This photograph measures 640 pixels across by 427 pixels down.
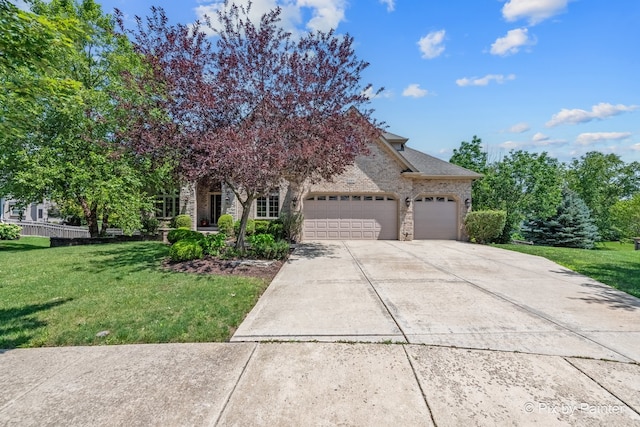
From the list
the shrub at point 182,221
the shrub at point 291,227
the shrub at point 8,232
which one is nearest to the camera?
the shrub at point 291,227

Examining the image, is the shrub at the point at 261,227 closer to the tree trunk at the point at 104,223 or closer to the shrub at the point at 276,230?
the shrub at the point at 276,230

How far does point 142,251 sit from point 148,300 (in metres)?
6.87

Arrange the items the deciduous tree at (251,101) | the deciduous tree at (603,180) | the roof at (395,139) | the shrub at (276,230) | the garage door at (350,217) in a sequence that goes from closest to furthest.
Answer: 1. the deciduous tree at (251,101)
2. the shrub at (276,230)
3. the garage door at (350,217)
4. the roof at (395,139)
5. the deciduous tree at (603,180)

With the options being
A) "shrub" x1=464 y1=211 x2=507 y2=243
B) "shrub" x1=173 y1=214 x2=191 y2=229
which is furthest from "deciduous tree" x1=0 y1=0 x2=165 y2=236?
"shrub" x1=464 y1=211 x2=507 y2=243

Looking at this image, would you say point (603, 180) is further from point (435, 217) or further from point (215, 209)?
point (215, 209)

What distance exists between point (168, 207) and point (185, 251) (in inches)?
503

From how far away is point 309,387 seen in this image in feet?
9.41

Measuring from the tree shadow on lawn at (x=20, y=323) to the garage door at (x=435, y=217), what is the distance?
1489 centimetres

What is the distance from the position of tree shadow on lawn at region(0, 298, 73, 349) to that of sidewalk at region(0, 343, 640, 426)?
429 millimetres

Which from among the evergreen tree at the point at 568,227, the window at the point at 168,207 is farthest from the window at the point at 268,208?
the evergreen tree at the point at 568,227

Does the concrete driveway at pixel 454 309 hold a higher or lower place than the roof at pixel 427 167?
lower

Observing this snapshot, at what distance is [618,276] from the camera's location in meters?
7.68

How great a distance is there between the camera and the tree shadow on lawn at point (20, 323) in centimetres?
394

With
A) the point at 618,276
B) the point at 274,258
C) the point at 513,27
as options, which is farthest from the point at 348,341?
the point at 513,27
